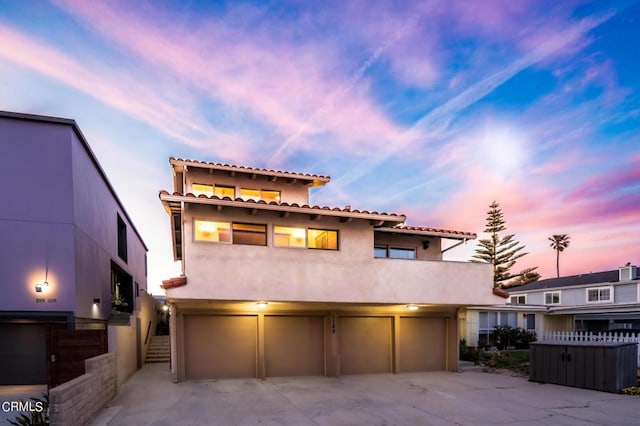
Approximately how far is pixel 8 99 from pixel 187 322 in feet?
33.7

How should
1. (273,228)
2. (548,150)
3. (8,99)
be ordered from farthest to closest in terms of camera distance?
(548,150) → (8,99) → (273,228)

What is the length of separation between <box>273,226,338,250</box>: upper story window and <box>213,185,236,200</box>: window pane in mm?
3526

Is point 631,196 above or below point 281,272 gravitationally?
above

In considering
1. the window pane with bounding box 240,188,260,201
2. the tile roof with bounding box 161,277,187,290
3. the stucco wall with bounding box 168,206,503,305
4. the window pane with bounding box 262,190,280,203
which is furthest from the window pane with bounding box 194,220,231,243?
the window pane with bounding box 262,190,280,203

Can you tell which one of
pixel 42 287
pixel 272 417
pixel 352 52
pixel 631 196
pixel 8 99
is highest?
pixel 352 52

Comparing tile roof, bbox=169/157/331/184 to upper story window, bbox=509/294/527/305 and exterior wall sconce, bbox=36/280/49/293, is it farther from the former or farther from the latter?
upper story window, bbox=509/294/527/305

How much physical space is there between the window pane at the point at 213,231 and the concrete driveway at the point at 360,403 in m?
4.43

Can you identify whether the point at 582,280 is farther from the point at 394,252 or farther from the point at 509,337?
the point at 394,252

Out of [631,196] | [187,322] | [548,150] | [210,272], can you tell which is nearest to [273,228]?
[210,272]

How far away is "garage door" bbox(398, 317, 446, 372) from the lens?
1452 cm

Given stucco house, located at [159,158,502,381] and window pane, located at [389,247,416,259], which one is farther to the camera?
window pane, located at [389,247,416,259]

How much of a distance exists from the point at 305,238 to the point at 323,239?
71cm

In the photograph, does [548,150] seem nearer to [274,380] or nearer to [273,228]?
[273,228]

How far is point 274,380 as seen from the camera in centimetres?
1230
